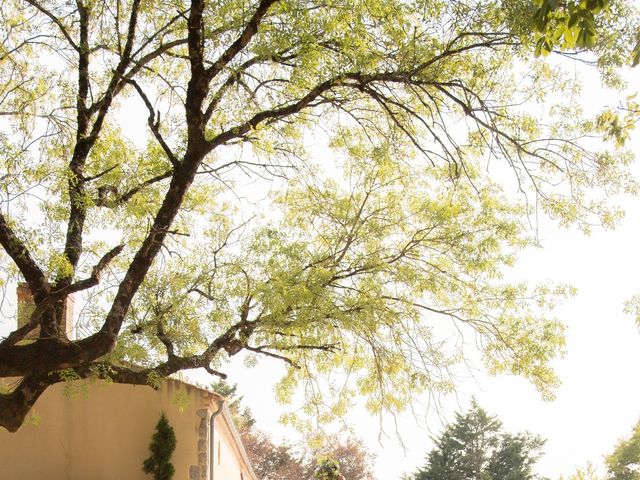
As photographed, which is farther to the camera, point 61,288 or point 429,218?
point 429,218

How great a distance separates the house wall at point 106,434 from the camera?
13891 mm

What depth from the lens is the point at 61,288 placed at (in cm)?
1011

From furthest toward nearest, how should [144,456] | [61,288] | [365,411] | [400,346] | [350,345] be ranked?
1. [144,456]
2. [365,411]
3. [350,345]
4. [400,346]
5. [61,288]

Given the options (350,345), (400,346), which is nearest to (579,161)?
(400,346)

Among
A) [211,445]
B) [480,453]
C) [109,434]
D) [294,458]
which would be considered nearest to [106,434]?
[109,434]

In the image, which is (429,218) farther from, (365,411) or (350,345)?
(365,411)

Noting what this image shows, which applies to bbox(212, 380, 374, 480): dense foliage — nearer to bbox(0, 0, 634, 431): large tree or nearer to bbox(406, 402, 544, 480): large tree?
bbox(406, 402, 544, 480): large tree

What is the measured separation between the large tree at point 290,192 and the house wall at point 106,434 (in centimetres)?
191

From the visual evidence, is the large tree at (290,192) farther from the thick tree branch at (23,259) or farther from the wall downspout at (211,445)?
the wall downspout at (211,445)

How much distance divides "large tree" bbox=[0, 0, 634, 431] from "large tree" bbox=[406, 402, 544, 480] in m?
23.5

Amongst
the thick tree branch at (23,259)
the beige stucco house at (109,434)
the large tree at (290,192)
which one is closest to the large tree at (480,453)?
the beige stucco house at (109,434)

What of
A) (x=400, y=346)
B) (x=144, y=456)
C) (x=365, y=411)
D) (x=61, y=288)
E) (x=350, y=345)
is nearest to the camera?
(x=61, y=288)

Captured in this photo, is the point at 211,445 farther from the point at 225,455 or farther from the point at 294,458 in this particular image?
the point at 294,458

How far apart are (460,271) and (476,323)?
0.81 m
